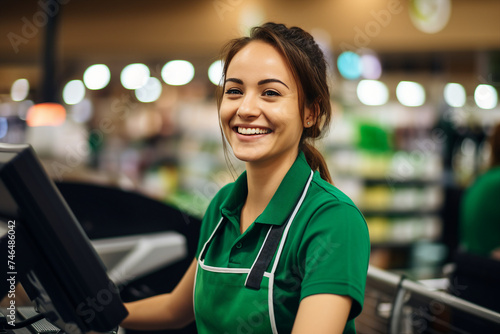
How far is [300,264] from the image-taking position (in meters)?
1.16

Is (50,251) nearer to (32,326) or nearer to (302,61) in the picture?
(32,326)

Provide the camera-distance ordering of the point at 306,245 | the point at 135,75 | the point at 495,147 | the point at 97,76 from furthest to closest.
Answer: the point at 97,76 < the point at 135,75 < the point at 495,147 < the point at 306,245

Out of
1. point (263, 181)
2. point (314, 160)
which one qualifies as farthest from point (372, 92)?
point (263, 181)

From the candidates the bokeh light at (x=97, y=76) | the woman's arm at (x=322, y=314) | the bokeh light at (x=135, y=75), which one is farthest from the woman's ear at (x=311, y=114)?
the bokeh light at (x=97, y=76)

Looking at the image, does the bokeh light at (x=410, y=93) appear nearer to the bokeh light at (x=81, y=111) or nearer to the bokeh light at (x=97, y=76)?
the bokeh light at (x=97, y=76)

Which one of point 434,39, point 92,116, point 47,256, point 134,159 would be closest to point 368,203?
point 434,39

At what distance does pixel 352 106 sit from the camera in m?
6.63

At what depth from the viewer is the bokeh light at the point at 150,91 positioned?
7141 mm

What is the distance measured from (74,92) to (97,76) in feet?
3.64

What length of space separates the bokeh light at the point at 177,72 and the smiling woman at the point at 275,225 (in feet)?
18.4

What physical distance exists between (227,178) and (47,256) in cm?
524

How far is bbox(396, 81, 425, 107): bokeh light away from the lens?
7336 mm

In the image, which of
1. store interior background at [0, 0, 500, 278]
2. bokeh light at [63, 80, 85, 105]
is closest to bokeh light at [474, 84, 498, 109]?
store interior background at [0, 0, 500, 278]

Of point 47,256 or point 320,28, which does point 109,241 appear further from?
point 320,28
